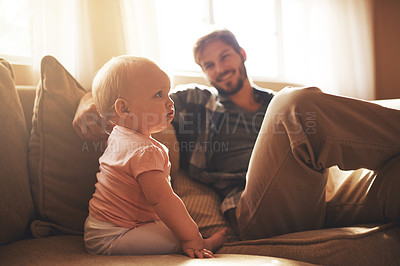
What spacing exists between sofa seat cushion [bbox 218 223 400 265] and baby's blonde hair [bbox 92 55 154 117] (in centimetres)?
59

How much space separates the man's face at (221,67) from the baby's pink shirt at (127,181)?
798 mm

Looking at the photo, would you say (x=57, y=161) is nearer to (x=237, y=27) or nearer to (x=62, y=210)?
(x=62, y=210)

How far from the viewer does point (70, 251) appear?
931 millimetres

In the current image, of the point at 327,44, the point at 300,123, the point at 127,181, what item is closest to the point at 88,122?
the point at 127,181

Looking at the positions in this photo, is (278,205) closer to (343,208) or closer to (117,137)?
(343,208)

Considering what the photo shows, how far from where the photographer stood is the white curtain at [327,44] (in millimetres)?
2859

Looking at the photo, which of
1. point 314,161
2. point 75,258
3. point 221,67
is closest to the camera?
point 75,258

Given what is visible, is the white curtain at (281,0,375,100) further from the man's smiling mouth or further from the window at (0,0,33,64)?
the window at (0,0,33,64)

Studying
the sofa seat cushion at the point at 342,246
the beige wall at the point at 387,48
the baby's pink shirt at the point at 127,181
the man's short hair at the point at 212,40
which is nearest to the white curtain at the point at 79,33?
the man's short hair at the point at 212,40

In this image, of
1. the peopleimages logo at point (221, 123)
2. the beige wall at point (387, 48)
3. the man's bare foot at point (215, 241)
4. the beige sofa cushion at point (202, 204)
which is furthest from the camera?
the beige wall at point (387, 48)

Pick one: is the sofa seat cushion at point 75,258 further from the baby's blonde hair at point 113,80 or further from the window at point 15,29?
the window at point 15,29

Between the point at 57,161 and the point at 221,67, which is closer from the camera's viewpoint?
the point at 57,161

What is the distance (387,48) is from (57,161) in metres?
3.17

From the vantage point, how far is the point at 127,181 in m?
0.94
